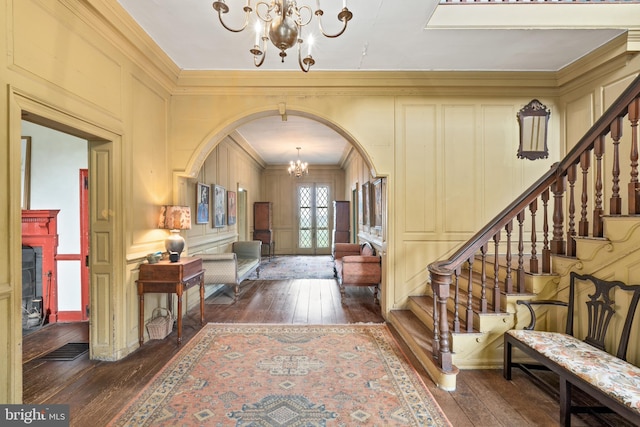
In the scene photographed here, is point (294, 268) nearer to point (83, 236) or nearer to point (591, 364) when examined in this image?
point (83, 236)

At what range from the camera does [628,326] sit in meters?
2.05

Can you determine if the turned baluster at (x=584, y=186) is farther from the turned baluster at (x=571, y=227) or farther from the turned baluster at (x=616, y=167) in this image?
the turned baluster at (x=616, y=167)

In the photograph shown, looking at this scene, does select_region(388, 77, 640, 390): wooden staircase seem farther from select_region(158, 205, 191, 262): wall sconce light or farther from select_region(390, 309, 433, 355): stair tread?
select_region(158, 205, 191, 262): wall sconce light

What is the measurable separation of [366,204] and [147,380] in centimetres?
504

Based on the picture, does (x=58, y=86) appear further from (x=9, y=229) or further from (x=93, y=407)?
(x=93, y=407)

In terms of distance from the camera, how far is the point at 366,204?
6.59 m

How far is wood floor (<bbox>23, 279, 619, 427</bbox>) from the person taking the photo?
6.93 ft

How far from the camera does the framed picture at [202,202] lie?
4838 mm

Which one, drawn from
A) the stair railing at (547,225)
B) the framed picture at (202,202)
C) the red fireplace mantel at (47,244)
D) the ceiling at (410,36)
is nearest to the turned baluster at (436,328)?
the stair railing at (547,225)

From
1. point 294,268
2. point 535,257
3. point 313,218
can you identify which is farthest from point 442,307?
point 313,218

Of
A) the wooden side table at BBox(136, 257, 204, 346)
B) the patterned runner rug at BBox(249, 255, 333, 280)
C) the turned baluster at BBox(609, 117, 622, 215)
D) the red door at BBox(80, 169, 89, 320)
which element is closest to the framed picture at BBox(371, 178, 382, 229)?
the patterned runner rug at BBox(249, 255, 333, 280)

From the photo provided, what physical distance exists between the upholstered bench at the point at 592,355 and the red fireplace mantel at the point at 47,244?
212 inches

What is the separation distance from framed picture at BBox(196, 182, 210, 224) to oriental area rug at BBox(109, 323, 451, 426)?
207 cm

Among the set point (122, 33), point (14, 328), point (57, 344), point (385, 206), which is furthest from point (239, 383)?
point (122, 33)
